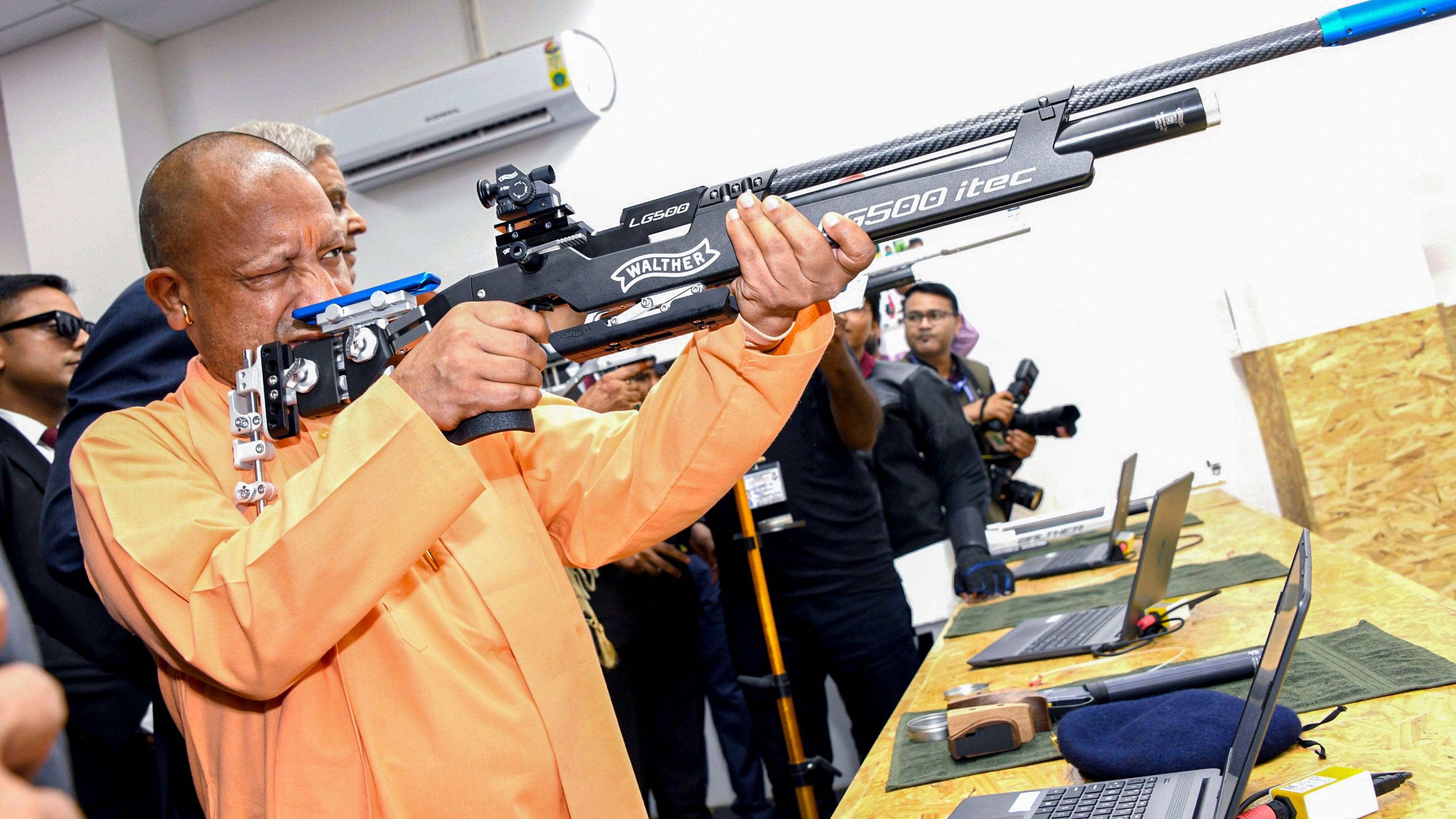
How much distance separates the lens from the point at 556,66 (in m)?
3.88

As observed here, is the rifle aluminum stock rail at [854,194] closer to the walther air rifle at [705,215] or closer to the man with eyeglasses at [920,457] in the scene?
the walther air rifle at [705,215]

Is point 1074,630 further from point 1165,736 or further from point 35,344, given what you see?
point 35,344

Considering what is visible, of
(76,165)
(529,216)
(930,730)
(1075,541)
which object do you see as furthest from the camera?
(76,165)

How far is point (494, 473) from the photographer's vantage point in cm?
121

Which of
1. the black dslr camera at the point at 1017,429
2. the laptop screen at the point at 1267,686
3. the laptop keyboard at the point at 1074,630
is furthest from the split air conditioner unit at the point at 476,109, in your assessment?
the laptop screen at the point at 1267,686

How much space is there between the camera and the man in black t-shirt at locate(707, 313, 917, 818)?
261 centimetres

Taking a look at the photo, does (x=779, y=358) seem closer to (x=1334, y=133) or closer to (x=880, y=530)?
(x=880, y=530)

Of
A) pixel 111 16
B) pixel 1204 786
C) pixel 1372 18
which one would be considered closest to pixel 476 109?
pixel 111 16

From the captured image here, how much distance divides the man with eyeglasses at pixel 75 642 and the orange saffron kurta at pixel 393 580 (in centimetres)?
68

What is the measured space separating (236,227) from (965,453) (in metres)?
2.38

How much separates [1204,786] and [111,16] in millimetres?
4786

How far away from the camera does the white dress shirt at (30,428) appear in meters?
2.14

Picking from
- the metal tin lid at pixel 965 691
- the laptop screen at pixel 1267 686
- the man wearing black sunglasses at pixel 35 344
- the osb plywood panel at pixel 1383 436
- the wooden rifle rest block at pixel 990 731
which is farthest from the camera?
the osb plywood panel at pixel 1383 436

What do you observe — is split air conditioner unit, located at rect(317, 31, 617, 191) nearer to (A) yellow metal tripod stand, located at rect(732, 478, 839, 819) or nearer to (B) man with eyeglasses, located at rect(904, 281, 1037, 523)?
(B) man with eyeglasses, located at rect(904, 281, 1037, 523)
